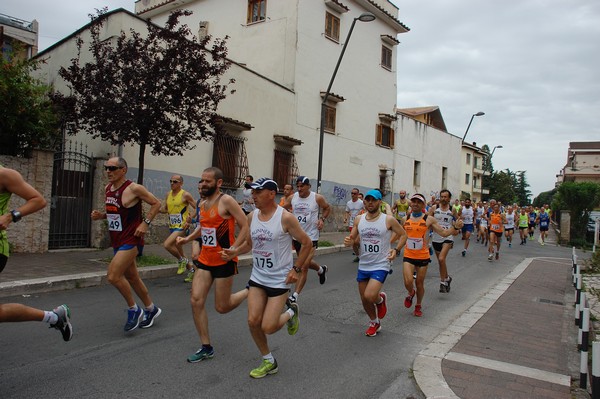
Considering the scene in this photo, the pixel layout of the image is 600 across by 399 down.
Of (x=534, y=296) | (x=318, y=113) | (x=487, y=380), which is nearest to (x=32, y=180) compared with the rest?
(x=487, y=380)

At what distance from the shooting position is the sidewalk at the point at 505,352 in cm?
420

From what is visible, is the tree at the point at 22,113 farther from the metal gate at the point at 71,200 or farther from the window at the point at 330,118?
the window at the point at 330,118

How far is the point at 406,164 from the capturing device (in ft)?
94.9

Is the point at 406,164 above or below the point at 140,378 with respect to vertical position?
above

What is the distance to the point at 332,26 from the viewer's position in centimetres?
2180

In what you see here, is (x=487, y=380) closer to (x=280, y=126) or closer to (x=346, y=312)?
(x=346, y=312)

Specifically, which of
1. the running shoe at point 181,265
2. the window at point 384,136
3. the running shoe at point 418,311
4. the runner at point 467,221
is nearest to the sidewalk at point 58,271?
the running shoe at point 181,265

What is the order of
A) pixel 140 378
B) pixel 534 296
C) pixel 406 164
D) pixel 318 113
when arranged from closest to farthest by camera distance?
pixel 140 378
pixel 534 296
pixel 318 113
pixel 406 164

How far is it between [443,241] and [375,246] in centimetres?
374

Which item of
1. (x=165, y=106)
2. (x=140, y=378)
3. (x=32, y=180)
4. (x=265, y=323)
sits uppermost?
(x=165, y=106)

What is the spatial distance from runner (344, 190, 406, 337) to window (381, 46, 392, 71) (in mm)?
21603

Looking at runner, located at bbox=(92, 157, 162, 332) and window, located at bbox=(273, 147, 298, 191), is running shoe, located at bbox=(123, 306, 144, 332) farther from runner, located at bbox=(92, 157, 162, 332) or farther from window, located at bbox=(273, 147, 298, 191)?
window, located at bbox=(273, 147, 298, 191)

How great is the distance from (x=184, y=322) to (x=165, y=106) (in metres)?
5.14

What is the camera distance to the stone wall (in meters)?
9.80
